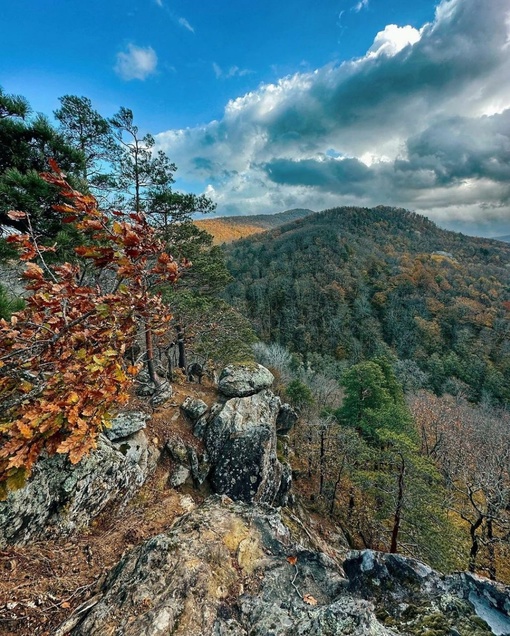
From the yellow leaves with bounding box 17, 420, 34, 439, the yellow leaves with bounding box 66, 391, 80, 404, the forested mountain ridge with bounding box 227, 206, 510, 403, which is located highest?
the yellow leaves with bounding box 66, 391, 80, 404

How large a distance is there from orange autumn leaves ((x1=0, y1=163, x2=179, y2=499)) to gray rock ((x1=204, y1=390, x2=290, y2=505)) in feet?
20.9

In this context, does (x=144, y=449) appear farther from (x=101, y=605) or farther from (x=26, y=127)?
(x=26, y=127)

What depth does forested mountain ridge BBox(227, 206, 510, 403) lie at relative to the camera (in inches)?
2087

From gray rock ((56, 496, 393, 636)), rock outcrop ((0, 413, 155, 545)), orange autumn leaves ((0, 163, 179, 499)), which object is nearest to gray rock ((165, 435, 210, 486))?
rock outcrop ((0, 413, 155, 545))

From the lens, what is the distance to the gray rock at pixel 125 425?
6.60 m

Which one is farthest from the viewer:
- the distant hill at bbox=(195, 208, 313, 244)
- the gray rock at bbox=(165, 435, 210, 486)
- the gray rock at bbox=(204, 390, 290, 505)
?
the distant hill at bbox=(195, 208, 313, 244)

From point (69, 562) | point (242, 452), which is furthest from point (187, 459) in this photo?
point (69, 562)

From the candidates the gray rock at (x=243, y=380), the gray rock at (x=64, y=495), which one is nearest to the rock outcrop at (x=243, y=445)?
the gray rock at (x=243, y=380)

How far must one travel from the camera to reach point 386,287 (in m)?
79.0

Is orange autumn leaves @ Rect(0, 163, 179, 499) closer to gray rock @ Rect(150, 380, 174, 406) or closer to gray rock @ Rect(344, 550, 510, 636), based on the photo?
gray rock @ Rect(344, 550, 510, 636)

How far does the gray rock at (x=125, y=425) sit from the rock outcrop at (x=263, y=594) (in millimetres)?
3857

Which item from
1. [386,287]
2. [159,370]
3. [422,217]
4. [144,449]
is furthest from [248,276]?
[422,217]

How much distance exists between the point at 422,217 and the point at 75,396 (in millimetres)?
191394

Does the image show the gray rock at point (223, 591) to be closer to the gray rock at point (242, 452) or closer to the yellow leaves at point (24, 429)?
the yellow leaves at point (24, 429)
